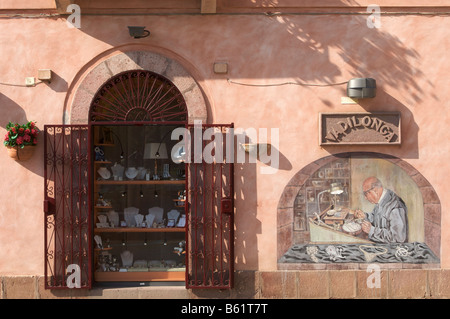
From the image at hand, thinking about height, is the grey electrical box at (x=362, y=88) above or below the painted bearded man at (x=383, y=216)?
above

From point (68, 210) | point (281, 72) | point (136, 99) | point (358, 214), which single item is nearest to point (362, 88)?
point (281, 72)

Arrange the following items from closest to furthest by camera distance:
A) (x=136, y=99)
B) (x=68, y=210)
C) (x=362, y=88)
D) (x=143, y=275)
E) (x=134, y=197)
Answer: (x=362, y=88), (x=68, y=210), (x=136, y=99), (x=143, y=275), (x=134, y=197)

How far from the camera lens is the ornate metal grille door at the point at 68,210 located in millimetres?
→ 8281

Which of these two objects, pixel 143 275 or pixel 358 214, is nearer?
pixel 358 214

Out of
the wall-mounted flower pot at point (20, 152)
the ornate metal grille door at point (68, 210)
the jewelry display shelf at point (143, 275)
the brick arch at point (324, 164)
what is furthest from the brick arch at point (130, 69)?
the jewelry display shelf at point (143, 275)

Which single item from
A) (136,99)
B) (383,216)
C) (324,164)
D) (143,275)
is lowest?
(143,275)

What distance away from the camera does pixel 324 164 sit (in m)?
8.43

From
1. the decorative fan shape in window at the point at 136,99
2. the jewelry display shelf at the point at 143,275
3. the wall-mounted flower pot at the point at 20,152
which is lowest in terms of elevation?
the jewelry display shelf at the point at 143,275

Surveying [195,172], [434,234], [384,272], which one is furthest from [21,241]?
[434,234]

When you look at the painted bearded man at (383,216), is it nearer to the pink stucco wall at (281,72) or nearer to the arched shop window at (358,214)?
the arched shop window at (358,214)

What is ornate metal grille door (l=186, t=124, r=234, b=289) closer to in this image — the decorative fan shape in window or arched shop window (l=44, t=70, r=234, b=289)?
arched shop window (l=44, t=70, r=234, b=289)

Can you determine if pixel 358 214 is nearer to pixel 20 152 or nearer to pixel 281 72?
pixel 281 72

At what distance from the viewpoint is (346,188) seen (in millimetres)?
8453

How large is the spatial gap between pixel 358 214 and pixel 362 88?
1835mm
